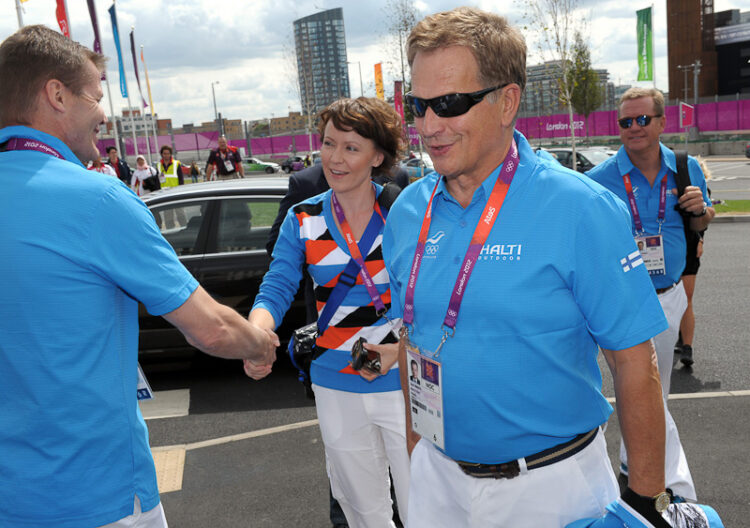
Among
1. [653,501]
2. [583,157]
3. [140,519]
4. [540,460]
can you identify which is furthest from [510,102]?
[583,157]

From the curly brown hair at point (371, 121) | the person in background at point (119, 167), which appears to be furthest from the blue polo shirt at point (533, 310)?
the person in background at point (119, 167)

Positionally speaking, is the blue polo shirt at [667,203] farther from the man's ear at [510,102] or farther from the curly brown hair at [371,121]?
the man's ear at [510,102]

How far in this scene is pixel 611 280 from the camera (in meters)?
1.71

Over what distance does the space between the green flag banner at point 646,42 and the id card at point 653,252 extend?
2792 centimetres

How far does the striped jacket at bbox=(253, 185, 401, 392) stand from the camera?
9.85ft

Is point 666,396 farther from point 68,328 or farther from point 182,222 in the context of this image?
point 182,222

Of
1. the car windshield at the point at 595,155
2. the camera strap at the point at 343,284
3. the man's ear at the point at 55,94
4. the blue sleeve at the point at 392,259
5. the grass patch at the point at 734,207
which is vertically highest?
the man's ear at the point at 55,94

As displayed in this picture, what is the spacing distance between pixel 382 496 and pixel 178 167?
15.3 meters

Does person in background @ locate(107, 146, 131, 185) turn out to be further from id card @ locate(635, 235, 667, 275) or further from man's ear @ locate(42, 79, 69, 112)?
man's ear @ locate(42, 79, 69, 112)

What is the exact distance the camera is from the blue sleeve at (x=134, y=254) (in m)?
1.87

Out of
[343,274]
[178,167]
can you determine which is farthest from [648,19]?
[343,274]

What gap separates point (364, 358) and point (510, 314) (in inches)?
43.9

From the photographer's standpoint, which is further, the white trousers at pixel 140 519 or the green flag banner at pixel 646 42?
the green flag banner at pixel 646 42

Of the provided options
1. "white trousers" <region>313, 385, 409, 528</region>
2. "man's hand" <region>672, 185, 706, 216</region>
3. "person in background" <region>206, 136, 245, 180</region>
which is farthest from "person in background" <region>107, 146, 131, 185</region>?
"white trousers" <region>313, 385, 409, 528</region>
